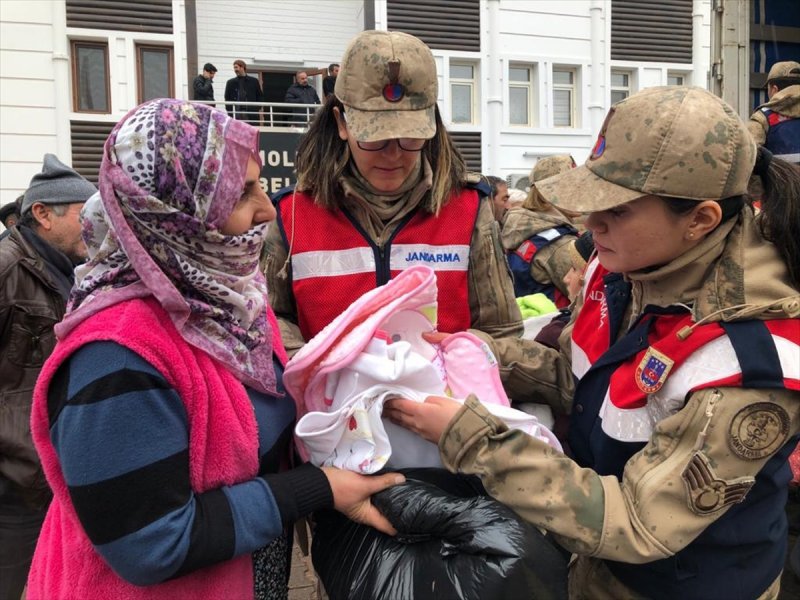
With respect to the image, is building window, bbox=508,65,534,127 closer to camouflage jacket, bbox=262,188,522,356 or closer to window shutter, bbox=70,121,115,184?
window shutter, bbox=70,121,115,184

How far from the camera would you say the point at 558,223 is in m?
4.45

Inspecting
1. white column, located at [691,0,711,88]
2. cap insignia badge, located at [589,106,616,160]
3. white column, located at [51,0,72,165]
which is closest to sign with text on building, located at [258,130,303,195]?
white column, located at [51,0,72,165]

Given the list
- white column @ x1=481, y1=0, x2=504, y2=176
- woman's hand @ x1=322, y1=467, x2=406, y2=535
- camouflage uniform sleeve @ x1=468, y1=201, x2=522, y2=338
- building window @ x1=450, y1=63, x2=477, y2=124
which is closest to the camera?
woman's hand @ x1=322, y1=467, x2=406, y2=535

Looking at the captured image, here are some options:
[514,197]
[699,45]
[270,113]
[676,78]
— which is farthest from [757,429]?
[699,45]

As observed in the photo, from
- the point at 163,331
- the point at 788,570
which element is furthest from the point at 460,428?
the point at 788,570

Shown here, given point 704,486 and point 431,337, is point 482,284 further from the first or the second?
point 704,486

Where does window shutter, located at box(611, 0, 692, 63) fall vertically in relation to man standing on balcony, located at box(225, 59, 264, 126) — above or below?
above

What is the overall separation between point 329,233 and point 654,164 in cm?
110

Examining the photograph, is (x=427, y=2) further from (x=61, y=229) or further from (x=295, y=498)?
(x=295, y=498)

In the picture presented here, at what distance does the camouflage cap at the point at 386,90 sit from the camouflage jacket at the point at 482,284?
427 mm

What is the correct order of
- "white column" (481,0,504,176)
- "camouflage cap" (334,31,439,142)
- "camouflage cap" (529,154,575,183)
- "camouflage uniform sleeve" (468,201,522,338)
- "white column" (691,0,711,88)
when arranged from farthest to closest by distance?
"white column" (691,0,711,88)
"white column" (481,0,504,176)
"camouflage cap" (529,154,575,183)
"camouflage uniform sleeve" (468,201,522,338)
"camouflage cap" (334,31,439,142)

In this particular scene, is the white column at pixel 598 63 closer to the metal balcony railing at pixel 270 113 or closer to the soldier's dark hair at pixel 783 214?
the metal balcony railing at pixel 270 113

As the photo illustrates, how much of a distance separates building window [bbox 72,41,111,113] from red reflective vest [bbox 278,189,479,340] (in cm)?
1413

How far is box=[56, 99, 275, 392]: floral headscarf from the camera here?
138 centimetres
